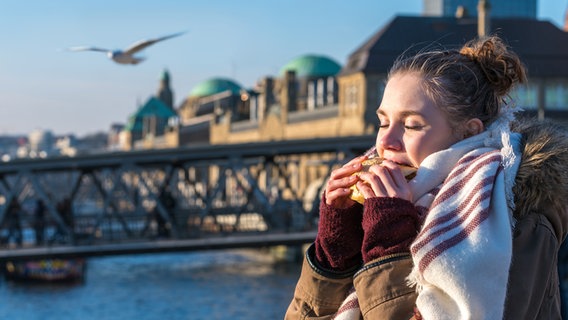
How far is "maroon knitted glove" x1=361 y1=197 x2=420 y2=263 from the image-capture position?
282cm

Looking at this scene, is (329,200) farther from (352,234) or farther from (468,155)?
(468,155)

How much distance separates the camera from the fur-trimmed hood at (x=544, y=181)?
9.65 ft

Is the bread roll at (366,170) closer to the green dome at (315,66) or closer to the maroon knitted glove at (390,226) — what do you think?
the maroon knitted glove at (390,226)

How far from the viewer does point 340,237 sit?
117 inches

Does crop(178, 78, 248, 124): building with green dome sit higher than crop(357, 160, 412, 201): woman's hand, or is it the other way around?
crop(357, 160, 412, 201): woman's hand

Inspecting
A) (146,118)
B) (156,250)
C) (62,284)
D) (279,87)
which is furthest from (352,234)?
(146,118)

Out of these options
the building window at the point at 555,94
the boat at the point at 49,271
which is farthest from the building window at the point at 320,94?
the boat at the point at 49,271

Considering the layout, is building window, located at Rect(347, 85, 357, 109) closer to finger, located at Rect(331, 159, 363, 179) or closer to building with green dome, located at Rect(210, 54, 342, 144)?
building with green dome, located at Rect(210, 54, 342, 144)

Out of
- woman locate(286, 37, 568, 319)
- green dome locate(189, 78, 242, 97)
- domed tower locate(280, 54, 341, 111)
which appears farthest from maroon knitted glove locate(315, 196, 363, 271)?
green dome locate(189, 78, 242, 97)

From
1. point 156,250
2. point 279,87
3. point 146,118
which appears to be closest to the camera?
point 156,250

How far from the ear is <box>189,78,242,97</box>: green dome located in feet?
426

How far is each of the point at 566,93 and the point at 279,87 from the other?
25.6m

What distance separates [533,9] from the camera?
148250 mm

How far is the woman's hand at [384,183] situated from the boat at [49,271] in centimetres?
4375
